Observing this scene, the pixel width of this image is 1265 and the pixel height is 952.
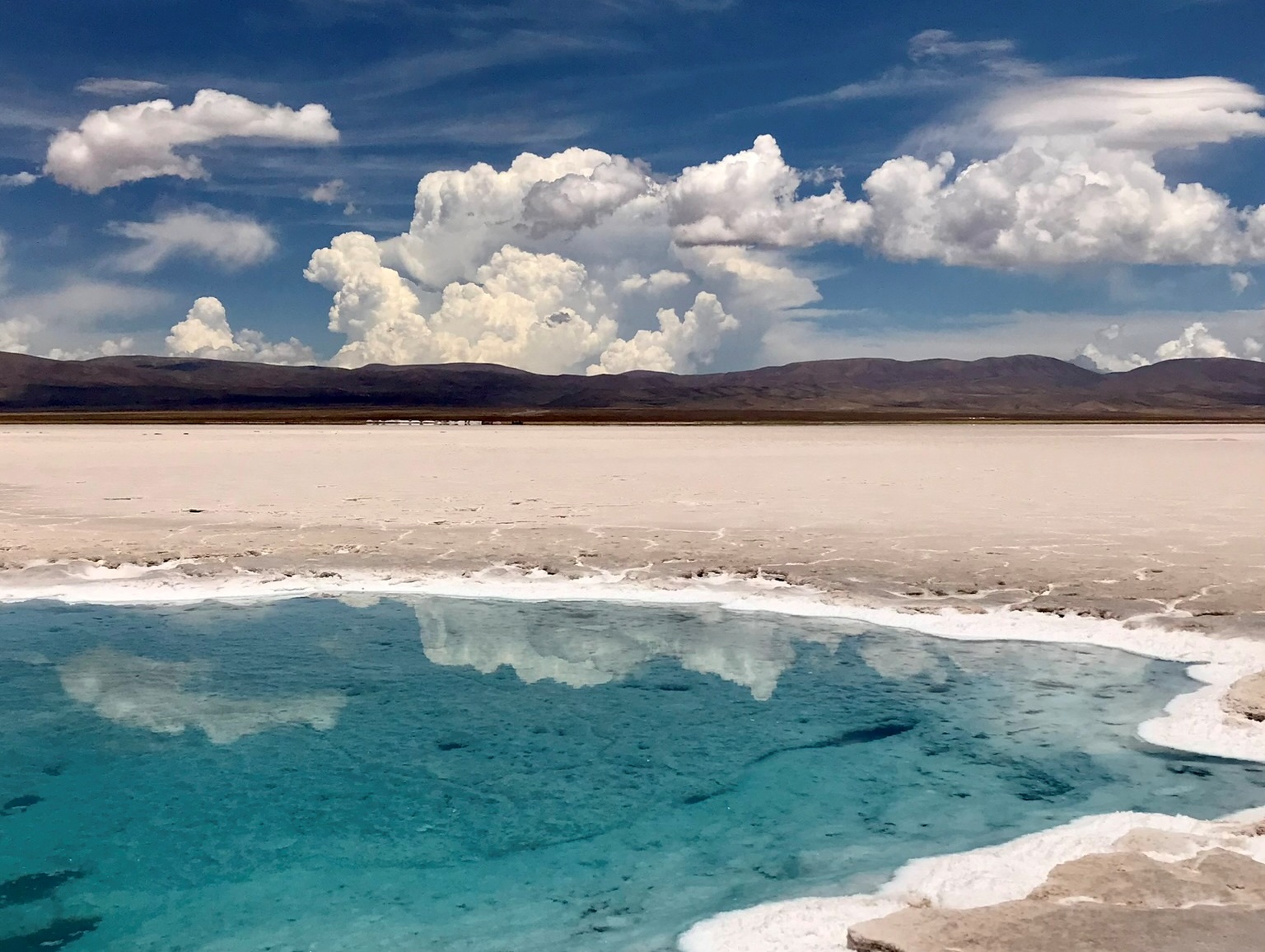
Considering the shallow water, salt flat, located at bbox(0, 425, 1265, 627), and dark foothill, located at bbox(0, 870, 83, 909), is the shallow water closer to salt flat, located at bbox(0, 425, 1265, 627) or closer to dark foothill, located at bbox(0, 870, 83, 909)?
dark foothill, located at bbox(0, 870, 83, 909)

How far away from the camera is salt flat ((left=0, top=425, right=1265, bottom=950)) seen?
11469 millimetres

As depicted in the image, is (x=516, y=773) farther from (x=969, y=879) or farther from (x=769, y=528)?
(x=769, y=528)

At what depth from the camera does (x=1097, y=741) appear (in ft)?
24.8

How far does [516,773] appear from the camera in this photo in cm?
705

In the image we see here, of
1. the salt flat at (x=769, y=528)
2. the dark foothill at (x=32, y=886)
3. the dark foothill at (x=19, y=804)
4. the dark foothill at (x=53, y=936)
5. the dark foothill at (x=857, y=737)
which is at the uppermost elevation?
the salt flat at (x=769, y=528)

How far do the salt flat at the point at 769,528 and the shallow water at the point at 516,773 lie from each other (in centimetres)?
76

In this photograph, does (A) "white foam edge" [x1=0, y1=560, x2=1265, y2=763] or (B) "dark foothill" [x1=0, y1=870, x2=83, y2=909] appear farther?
(A) "white foam edge" [x1=0, y1=560, x2=1265, y2=763]

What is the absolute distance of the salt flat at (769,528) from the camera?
452 inches

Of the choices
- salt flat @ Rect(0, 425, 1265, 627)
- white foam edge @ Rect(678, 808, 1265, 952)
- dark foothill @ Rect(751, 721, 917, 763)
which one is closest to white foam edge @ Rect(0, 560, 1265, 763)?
salt flat @ Rect(0, 425, 1265, 627)

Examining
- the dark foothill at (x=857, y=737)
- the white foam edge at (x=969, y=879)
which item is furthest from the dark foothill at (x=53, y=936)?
the dark foothill at (x=857, y=737)

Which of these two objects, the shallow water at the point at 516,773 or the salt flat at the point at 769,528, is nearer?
the shallow water at the point at 516,773

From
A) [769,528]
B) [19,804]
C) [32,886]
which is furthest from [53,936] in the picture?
[769,528]

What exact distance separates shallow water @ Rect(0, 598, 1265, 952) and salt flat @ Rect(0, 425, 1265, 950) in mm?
755

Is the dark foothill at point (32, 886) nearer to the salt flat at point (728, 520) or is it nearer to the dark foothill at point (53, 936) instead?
the dark foothill at point (53, 936)
